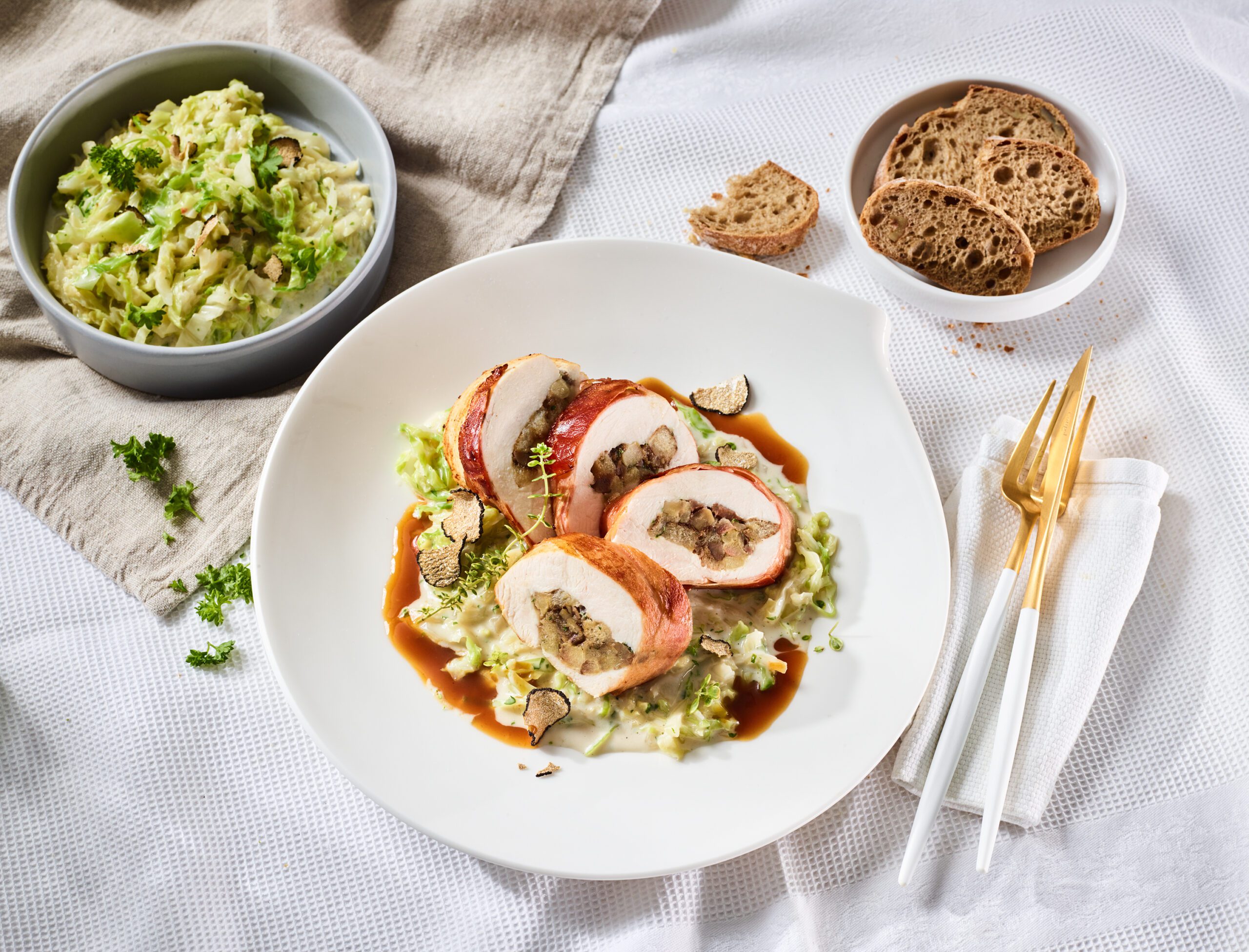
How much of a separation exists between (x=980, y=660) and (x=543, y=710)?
Answer: 92 cm

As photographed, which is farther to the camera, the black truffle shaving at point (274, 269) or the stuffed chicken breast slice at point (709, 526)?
the black truffle shaving at point (274, 269)

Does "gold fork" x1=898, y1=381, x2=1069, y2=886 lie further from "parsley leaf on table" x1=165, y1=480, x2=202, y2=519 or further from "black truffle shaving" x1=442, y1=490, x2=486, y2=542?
"parsley leaf on table" x1=165, y1=480, x2=202, y2=519

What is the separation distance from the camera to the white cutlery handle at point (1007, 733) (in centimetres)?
200

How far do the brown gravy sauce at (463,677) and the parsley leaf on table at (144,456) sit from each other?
2.11 ft

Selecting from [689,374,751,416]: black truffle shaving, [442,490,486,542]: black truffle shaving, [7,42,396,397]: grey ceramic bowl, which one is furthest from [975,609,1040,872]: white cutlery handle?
[7,42,396,397]: grey ceramic bowl

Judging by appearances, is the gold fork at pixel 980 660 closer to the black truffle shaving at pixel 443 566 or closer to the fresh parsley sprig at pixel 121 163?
the black truffle shaving at pixel 443 566

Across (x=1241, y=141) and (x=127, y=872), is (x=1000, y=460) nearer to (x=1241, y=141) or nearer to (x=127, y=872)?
(x=1241, y=141)

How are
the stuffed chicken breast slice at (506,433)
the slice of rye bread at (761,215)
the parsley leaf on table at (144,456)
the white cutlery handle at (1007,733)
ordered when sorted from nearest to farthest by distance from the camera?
the white cutlery handle at (1007,733)
the stuffed chicken breast slice at (506,433)
the parsley leaf on table at (144,456)
the slice of rye bread at (761,215)

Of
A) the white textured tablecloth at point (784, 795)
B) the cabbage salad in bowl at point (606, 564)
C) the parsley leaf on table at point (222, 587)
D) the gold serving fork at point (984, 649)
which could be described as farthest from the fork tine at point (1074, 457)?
the parsley leaf on table at point (222, 587)

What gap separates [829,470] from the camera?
239cm

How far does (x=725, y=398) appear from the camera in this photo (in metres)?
2.46

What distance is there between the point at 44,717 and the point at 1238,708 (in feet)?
8.71

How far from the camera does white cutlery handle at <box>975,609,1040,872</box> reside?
6.57 feet

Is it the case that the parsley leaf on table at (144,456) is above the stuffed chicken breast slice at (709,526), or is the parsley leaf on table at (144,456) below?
below
